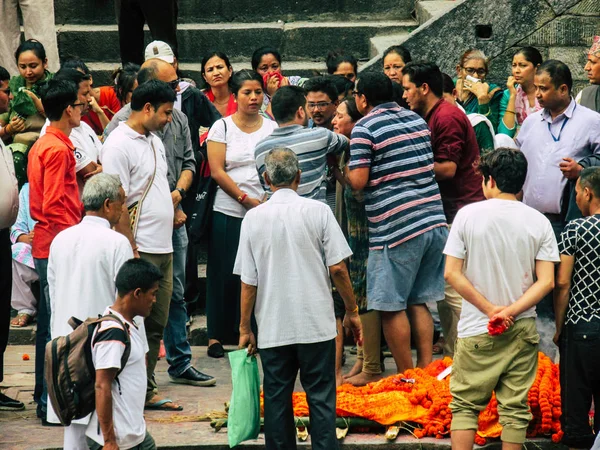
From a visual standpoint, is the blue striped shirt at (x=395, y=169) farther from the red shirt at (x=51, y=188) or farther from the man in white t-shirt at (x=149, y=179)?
the red shirt at (x=51, y=188)

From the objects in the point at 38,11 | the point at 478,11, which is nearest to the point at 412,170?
the point at 478,11

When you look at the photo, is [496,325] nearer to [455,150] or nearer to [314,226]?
[314,226]

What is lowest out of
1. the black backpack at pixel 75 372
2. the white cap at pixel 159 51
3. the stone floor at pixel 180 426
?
the stone floor at pixel 180 426

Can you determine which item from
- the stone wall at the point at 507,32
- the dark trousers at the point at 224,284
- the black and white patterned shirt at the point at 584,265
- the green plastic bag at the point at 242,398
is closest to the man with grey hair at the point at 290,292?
the green plastic bag at the point at 242,398

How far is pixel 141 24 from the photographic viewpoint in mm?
10797

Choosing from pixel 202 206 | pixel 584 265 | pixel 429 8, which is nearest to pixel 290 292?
pixel 584 265

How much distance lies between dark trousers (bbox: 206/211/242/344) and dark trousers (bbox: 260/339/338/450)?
2.13 metres

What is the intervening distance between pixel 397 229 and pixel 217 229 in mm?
1679

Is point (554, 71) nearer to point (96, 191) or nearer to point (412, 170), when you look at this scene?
point (412, 170)

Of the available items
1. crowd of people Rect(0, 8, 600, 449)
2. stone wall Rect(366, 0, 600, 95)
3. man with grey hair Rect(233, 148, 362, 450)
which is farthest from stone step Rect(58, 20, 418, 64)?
man with grey hair Rect(233, 148, 362, 450)

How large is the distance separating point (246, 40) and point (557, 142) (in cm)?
459

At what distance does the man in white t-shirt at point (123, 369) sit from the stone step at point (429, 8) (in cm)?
626

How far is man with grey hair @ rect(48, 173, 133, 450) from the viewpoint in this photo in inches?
235

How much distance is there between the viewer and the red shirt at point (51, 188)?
703cm
